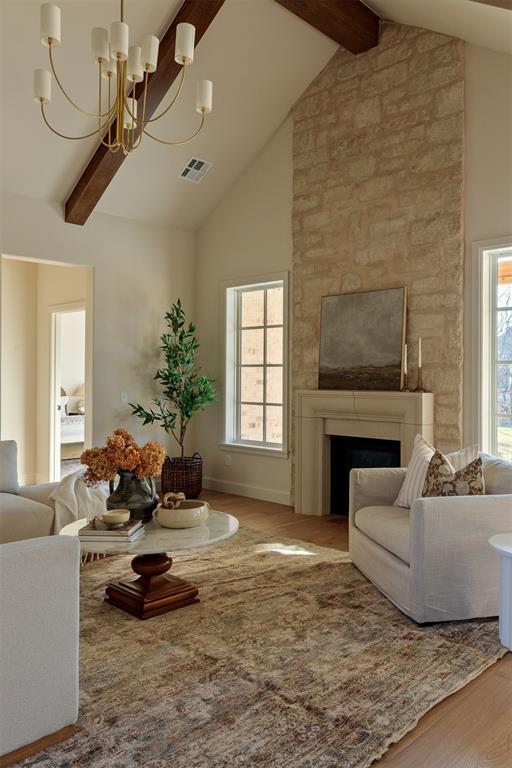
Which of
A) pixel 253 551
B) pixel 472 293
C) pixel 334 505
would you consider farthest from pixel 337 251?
pixel 253 551

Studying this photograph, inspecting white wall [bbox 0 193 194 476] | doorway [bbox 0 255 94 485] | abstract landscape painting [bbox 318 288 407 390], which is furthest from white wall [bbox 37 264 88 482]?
abstract landscape painting [bbox 318 288 407 390]

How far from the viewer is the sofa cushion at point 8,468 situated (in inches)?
153

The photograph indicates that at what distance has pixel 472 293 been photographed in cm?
428

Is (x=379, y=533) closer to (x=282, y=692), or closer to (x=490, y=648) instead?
(x=490, y=648)

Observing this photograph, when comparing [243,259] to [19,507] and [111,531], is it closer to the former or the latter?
[19,507]

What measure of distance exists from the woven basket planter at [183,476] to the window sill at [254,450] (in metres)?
0.40

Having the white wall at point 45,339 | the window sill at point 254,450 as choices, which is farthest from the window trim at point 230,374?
the white wall at point 45,339

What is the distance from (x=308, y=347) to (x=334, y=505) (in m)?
1.44

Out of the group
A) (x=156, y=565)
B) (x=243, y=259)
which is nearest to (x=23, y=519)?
(x=156, y=565)

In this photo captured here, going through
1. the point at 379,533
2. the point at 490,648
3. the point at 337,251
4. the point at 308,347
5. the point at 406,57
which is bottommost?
the point at 490,648

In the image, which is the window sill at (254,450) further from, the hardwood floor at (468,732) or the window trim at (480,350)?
the hardwood floor at (468,732)

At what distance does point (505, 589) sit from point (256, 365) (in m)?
3.77

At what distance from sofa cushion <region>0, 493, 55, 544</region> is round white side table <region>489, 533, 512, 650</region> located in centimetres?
248

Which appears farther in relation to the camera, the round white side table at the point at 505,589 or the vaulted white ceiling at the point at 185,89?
the vaulted white ceiling at the point at 185,89
